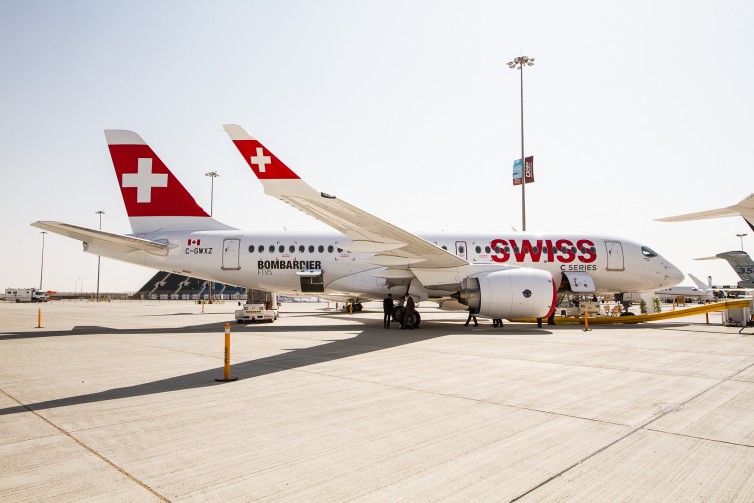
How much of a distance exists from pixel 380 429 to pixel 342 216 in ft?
26.1

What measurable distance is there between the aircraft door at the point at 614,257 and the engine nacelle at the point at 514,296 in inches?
241

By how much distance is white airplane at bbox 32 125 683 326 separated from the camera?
15.8m

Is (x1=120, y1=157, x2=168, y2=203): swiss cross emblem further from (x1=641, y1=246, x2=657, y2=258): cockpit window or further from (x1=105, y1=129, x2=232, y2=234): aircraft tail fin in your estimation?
(x1=641, y1=246, x2=657, y2=258): cockpit window

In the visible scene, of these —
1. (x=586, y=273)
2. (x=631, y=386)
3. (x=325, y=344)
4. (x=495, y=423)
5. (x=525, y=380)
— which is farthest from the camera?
(x=586, y=273)

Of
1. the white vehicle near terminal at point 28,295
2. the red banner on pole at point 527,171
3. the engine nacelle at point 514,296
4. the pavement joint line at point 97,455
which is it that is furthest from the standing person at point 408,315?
the white vehicle near terminal at point 28,295

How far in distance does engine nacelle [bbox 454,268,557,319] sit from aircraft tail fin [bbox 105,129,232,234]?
11439 mm

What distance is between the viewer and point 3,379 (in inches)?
270

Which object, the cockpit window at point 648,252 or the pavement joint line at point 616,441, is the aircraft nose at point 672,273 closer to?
the cockpit window at point 648,252

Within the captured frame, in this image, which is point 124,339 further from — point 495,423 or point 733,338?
point 733,338

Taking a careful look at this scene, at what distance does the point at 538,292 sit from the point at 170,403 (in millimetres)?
11571

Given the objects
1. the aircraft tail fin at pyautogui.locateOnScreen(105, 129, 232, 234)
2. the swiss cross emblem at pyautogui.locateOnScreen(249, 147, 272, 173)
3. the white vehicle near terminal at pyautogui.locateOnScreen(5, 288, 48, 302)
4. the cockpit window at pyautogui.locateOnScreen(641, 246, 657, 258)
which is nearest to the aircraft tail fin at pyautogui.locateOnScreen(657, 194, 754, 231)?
the cockpit window at pyautogui.locateOnScreen(641, 246, 657, 258)

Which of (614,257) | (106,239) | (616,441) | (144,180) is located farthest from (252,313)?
(616,441)

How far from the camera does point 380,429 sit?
431cm

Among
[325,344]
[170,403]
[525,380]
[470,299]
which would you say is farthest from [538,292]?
[170,403]
